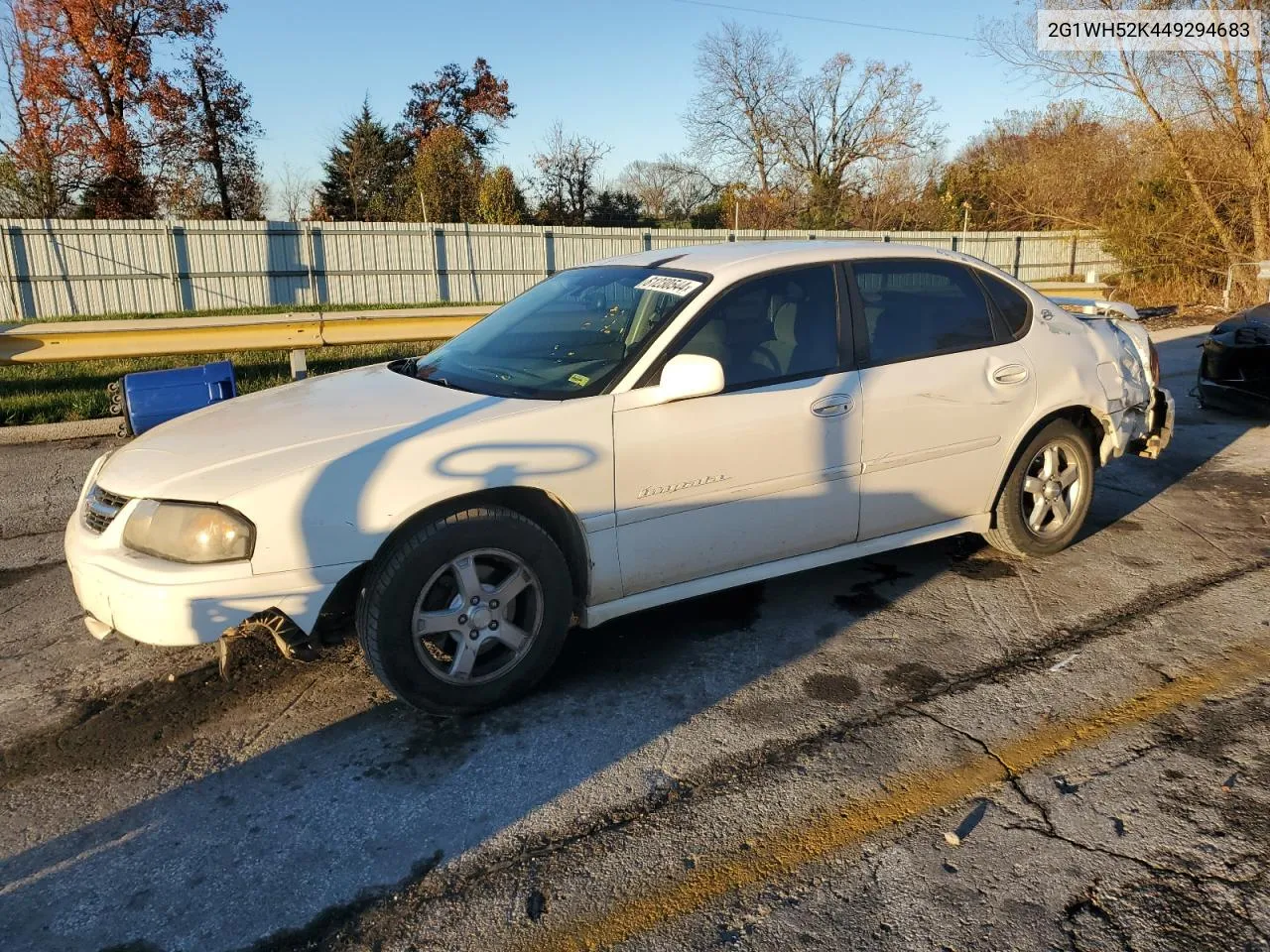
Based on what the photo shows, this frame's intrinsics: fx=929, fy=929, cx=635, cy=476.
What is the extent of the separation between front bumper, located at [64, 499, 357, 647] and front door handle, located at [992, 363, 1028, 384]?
3.08 meters

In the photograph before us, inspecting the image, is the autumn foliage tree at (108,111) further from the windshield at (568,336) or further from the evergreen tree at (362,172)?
the windshield at (568,336)

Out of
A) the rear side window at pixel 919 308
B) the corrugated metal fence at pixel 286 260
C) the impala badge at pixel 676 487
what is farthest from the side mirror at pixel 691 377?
the corrugated metal fence at pixel 286 260

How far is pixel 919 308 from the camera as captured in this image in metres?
4.33

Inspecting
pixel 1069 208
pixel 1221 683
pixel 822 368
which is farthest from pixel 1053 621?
pixel 1069 208

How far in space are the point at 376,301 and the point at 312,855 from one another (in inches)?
827

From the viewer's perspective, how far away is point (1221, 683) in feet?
11.5

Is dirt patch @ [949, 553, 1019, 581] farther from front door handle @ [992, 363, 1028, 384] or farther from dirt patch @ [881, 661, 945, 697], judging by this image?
dirt patch @ [881, 661, 945, 697]

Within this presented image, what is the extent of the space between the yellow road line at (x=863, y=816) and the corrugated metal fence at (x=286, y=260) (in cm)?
1962

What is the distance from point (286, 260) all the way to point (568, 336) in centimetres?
1954

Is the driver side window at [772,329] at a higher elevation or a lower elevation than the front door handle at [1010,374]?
higher

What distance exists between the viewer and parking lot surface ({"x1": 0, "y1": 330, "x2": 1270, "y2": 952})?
92.8 inches

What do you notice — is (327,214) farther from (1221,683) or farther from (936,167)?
(1221,683)

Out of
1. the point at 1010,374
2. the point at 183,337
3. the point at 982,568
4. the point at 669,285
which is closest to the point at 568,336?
the point at 669,285

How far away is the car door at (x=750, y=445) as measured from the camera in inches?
138
